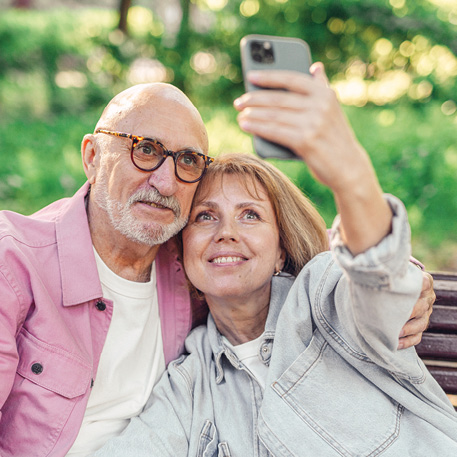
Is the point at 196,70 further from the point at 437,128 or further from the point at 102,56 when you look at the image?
the point at 437,128

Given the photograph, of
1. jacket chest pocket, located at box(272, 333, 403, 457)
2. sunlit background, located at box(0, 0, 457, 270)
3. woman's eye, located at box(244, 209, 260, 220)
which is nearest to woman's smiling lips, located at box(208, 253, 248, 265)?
woman's eye, located at box(244, 209, 260, 220)

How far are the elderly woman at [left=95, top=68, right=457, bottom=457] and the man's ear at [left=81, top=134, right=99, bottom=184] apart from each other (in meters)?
0.50

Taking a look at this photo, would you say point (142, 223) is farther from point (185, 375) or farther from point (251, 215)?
point (185, 375)

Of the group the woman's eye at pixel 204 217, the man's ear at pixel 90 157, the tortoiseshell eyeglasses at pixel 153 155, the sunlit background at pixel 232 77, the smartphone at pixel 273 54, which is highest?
the smartphone at pixel 273 54

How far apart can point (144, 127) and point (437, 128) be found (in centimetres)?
494

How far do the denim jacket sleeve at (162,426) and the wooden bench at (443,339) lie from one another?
1101mm

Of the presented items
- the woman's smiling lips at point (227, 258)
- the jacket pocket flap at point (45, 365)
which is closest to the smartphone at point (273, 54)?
the woman's smiling lips at point (227, 258)

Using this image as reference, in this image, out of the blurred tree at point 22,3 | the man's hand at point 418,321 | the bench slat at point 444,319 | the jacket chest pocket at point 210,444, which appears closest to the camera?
the man's hand at point 418,321

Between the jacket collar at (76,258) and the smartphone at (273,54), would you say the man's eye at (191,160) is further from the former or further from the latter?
the smartphone at (273,54)

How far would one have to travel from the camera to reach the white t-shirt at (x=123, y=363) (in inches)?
85.0

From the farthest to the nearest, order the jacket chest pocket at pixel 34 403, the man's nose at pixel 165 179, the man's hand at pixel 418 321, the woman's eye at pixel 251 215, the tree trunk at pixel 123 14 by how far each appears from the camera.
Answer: the tree trunk at pixel 123 14 < the woman's eye at pixel 251 215 < the man's nose at pixel 165 179 < the jacket chest pocket at pixel 34 403 < the man's hand at pixel 418 321

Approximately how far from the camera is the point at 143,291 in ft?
7.86

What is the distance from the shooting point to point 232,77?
8.30m

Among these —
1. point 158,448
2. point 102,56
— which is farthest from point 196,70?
point 158,448
